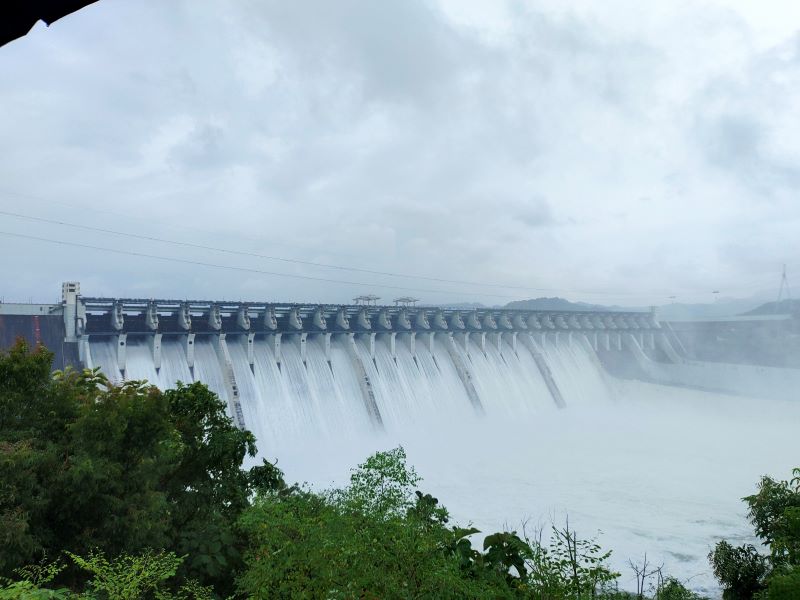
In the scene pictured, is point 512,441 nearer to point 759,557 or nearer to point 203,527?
point 759,557

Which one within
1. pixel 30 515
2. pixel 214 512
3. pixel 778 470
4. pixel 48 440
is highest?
pixel 48 440

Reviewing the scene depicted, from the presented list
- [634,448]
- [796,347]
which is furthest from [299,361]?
[796,347]

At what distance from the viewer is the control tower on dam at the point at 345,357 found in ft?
87.7

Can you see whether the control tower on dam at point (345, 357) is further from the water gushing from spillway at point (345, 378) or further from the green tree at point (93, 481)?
the green tree at point (93, 481)

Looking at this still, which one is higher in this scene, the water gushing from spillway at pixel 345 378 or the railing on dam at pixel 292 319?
the railing on dam at pixel 292 319

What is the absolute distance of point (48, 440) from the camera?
9.37 m

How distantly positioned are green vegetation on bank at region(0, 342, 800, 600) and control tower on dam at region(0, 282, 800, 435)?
1532cm

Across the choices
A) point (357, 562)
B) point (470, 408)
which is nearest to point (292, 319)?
point (470, 408)

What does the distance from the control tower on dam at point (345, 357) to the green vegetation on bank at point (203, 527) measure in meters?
15.3

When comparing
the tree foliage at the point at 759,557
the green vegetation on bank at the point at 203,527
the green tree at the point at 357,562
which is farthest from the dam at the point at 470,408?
the green tree at the point at 357,562

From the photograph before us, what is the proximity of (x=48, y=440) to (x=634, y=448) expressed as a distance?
3331cm

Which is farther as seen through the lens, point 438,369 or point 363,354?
point 438,369

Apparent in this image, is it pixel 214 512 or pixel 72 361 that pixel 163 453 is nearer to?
pixel 214 512

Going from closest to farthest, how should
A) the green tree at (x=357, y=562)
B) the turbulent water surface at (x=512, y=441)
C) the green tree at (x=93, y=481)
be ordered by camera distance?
the green tree at (x=357, y=562), the green tree at (x=93, y=481), the turbulent water surface at (x=512, y=441)
